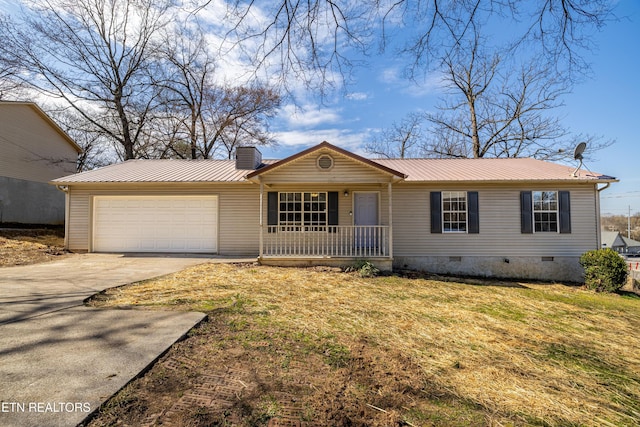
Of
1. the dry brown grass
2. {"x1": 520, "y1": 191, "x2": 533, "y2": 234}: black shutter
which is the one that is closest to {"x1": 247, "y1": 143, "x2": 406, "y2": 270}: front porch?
the dry brown grass

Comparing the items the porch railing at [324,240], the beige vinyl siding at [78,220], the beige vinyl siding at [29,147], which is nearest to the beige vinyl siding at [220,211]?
the beige vinyl siding at [78,220]

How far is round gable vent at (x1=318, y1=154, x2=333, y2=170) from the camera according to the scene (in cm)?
911

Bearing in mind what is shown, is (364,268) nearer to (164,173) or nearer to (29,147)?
(164,173)

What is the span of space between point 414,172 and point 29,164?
18.8 meters

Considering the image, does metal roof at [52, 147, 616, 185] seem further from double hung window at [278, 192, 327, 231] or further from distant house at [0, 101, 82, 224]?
distant house at [0, 101, 82, 224]

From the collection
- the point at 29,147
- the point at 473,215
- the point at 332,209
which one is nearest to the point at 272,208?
the point at 332,209

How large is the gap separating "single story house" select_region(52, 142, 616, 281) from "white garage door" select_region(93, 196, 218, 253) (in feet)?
0.12

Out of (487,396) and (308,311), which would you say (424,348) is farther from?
(308,311)

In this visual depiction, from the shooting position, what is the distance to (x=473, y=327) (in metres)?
4.61

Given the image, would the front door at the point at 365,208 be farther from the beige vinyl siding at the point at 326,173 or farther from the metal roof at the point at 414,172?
the beige vinyl siding at the point at 326,173

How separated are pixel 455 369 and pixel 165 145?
69.4ft

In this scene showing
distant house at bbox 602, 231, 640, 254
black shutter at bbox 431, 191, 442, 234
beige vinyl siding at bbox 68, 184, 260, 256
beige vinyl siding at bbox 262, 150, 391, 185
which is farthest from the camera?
distant house at bbox 602, 231, 640, 254

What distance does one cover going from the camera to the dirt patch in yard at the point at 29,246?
8844 millimetres

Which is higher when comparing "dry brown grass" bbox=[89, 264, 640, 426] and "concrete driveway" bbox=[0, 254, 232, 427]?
"concrete driveway" bbox=[0, 254, 232, 427]
